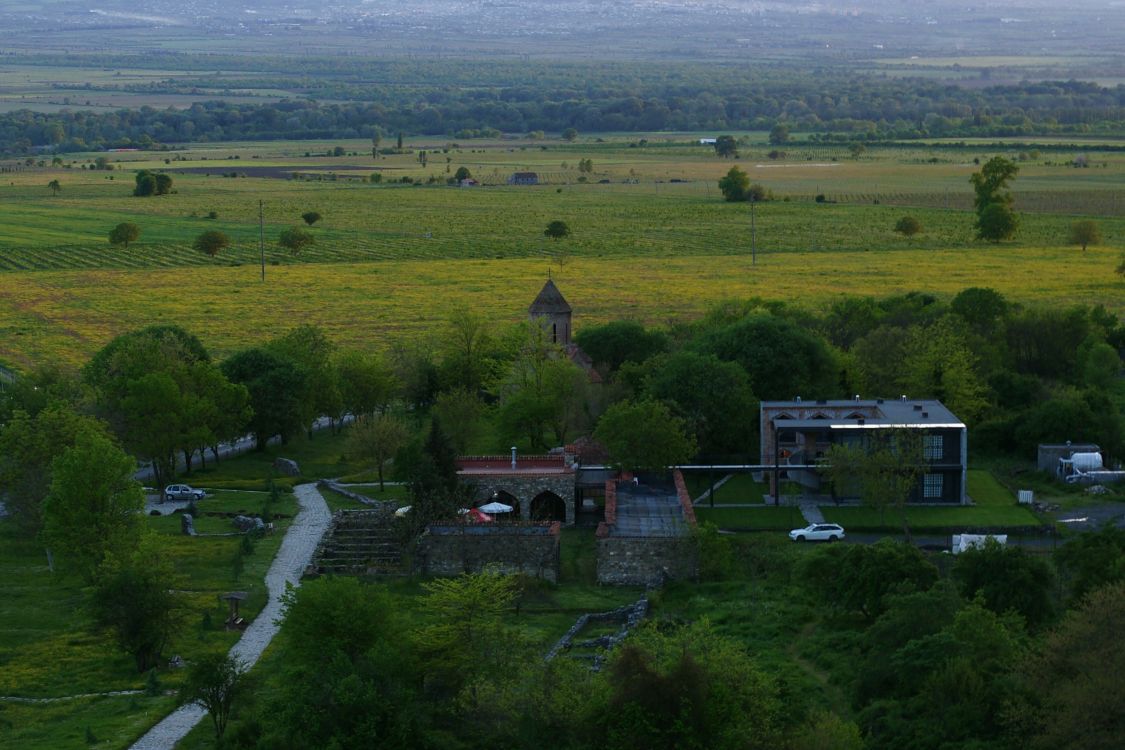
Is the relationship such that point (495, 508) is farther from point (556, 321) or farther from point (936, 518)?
point (556, 321)

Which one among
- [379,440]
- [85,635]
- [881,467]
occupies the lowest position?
[85,635]

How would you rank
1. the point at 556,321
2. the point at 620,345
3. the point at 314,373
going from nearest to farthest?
1. the point at 314,373
2. the point at 556,321
3. the point at 620,345

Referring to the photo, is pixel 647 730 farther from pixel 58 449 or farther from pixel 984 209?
pixel 984 209

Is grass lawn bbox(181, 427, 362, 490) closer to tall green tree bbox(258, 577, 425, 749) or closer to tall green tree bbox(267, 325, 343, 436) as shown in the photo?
tall green tree bbox(267, 325, 343, 436)

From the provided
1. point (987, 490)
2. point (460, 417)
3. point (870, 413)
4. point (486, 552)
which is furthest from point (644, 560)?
point (460, 417)

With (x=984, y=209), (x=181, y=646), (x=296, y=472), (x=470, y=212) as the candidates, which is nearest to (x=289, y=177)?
(x=470, y=212)

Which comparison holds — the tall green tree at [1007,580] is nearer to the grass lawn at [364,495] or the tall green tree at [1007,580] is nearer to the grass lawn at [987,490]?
the grass lawn at [987,490]
